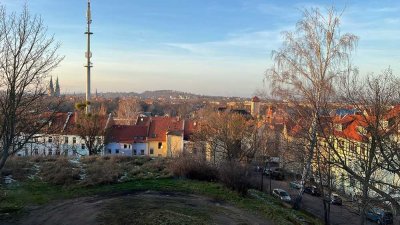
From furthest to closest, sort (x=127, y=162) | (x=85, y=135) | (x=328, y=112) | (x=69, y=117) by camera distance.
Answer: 1. (x=69, y=117)
2. (x=85, y=135)
3. (x=127, y=162)
4. (x=328, y=112)

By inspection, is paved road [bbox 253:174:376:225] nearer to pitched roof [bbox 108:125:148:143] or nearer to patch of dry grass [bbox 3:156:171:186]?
patch of dry grass [bbox 3:156:171:186]

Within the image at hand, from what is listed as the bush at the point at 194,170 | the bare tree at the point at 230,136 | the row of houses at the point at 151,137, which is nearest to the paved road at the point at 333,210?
the bare tree at the point at 230,136

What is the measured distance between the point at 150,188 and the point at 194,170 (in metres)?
3.02

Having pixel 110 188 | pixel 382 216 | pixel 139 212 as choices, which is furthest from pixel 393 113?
pixel 110 188

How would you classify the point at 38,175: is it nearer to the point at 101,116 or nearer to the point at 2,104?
the point at 2,104

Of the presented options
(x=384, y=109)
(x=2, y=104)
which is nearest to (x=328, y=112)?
(x=384, y=109)

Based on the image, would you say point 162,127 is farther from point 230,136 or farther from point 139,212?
point 139,212

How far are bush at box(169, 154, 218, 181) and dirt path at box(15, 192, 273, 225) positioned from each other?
362cm

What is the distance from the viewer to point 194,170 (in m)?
18.8

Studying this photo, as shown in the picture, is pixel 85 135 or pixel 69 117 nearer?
pixel 85 135

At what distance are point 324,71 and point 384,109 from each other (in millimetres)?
5272

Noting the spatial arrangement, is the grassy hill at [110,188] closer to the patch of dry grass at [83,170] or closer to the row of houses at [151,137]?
the patch of dry grass at [83,170]

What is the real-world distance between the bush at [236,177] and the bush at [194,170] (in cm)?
119

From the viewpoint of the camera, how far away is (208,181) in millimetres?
18406
